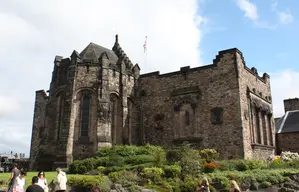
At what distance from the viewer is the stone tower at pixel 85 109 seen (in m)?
25.6

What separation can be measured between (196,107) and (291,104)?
20250 millimetres

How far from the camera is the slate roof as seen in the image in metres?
33.0

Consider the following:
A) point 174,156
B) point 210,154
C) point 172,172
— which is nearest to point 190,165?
point 172,172

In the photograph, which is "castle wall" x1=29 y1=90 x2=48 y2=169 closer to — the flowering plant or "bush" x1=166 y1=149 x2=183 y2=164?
"bush" x1=166 y1=149 x2=183 y2=164

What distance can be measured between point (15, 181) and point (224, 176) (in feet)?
37.5

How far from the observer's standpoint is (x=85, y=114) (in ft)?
88.2

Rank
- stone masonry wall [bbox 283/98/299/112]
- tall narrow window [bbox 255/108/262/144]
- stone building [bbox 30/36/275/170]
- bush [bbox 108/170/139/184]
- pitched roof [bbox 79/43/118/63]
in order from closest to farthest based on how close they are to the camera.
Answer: bush [bbox 108/170/139/184] → stone building [bbox 30/36/275/170] → tall narrow window [bbox 255/108/262/144] → pitched roof [bbox 79/43/118/63] → stone masonry wall [bbox 283/98/299/112]

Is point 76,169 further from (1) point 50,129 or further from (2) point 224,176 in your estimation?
(2) point 224,176

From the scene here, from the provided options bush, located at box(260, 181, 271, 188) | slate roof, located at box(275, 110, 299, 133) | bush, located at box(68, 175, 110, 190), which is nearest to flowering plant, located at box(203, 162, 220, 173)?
bush, located at box(260, 181, 271, 188)

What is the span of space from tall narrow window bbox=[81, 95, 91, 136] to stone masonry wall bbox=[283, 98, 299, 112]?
27570mm

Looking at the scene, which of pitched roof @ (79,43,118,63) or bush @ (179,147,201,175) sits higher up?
pitched roof @ (79,43,118,63)

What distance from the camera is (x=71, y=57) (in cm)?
2738

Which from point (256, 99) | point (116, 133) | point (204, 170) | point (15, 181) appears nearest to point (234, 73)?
point (256, 99)

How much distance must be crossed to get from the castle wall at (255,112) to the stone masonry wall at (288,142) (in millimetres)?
2316
